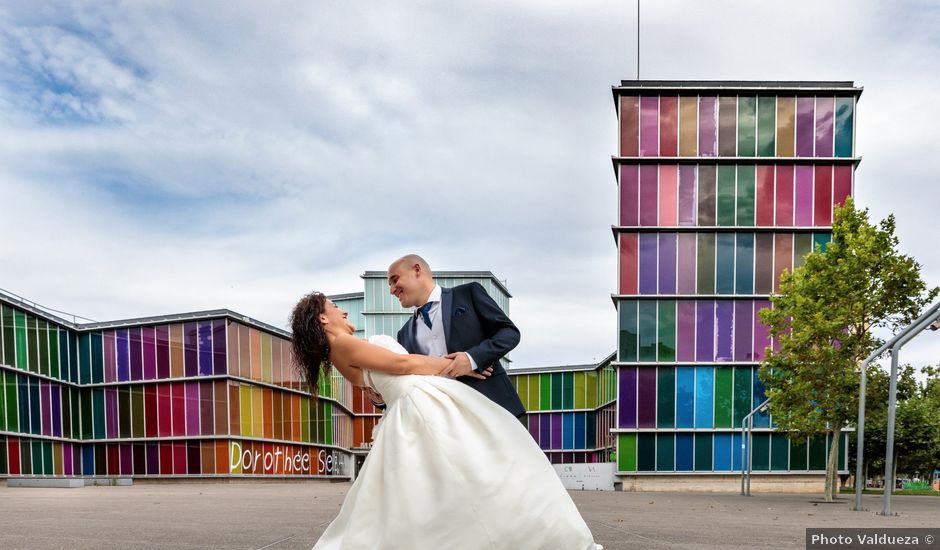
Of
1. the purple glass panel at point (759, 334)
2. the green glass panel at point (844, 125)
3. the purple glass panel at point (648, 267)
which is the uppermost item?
the green glass panel at point (844, 125)

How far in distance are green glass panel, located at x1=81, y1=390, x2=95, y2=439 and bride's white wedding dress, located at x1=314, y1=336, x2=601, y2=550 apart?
52870 mm

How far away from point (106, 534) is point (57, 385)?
4581cm

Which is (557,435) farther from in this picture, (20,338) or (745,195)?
(20,338)

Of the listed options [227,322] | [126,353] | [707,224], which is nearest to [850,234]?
[707,224]

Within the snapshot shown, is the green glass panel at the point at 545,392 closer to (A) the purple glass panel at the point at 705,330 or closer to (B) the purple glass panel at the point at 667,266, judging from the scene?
(A) the purple glass panel at the point at 705,330

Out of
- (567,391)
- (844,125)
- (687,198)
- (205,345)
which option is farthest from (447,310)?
(567,391)

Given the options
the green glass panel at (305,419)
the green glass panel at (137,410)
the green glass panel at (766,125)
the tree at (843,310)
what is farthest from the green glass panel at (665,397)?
the green glass panel at (137,410)

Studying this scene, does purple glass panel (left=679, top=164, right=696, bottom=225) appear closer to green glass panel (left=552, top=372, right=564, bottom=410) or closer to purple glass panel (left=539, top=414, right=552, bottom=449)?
green glass panel (left=552, top=372, right=564, bottom=410)

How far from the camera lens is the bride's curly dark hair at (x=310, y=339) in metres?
4.95

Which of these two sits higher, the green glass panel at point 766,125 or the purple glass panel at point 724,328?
the green glass panel at point 766,125

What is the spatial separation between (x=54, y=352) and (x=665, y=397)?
107 feet

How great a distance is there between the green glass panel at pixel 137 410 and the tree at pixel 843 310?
38.1 metres

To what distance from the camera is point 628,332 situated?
4231 cm

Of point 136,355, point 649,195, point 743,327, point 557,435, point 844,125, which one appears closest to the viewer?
point 743,327
